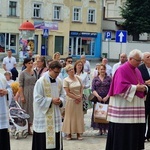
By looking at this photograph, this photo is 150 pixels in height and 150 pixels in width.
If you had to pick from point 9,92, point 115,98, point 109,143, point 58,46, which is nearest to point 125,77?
point 115,98

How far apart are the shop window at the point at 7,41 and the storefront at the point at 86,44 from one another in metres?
7.36

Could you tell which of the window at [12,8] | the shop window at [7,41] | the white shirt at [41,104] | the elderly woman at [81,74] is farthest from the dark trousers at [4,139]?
the window at [12,8]

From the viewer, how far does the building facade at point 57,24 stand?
4681 centimetres

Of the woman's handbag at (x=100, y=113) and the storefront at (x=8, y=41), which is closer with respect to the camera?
the woman's handbag at (x=100, y=113)

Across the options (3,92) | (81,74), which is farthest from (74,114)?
(3,92)

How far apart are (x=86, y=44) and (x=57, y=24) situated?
546cm

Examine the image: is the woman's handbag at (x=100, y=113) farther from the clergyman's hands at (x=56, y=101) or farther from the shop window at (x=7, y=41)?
the shop window at (x=7, y=41)

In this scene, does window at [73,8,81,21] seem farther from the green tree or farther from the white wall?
the green tree

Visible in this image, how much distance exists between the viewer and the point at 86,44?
5362cm

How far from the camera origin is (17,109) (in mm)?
10906

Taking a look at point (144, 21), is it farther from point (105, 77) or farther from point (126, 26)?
point (105, 77)

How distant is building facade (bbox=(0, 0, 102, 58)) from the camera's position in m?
46.8

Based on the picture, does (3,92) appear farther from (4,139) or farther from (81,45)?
(81,45)

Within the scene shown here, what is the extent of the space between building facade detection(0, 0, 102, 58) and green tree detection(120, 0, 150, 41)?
4.36 meters
